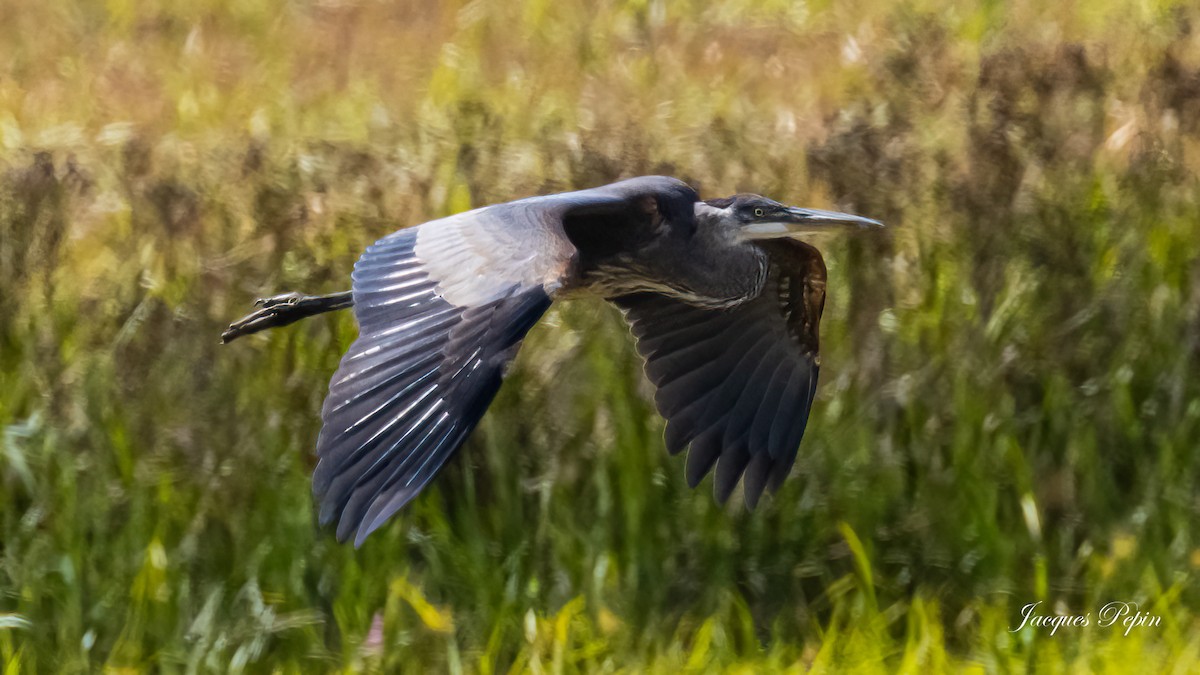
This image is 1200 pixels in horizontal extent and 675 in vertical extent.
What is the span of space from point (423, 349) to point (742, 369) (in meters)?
1.42

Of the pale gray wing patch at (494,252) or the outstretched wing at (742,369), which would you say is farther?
the outstretched wing at (742,369)

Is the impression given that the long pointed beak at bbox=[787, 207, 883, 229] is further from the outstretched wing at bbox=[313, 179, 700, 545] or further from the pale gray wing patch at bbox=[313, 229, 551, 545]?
the pale gray wing patch at bbox=[313, 229, 551, 545]

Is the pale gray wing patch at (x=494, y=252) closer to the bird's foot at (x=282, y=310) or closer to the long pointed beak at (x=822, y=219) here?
the bird's foot at (x=282, y=310)

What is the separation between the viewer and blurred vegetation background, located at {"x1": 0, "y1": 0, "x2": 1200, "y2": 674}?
194 inches

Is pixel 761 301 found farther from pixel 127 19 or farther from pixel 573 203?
pixel 127 19

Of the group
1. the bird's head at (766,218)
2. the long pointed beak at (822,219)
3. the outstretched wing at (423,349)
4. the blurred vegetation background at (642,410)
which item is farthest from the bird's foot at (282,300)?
the long pointed beak at (822,219)

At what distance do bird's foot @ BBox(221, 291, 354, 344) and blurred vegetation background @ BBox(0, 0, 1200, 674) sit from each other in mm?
358

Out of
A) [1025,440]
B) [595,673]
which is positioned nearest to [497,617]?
[595,673]

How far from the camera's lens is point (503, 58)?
7527 mm

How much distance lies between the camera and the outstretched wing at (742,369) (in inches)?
197

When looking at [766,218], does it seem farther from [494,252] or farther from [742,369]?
[494,252]

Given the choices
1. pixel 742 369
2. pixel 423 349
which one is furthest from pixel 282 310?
pixel 742 369

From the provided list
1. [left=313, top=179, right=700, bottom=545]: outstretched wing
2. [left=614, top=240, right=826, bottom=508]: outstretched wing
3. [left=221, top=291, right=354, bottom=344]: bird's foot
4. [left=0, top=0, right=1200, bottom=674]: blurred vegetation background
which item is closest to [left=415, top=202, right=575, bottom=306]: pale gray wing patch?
[left=313, top=179, right=700, bottom=545]: outstretched wing

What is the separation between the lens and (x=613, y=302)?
5262 millimetres
